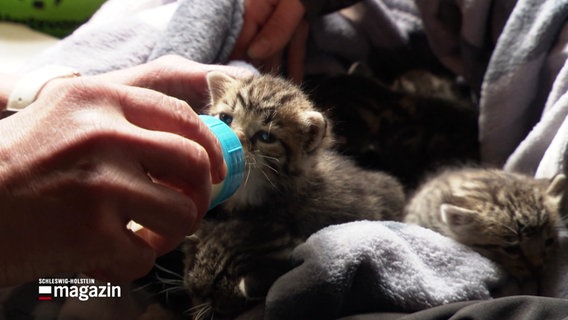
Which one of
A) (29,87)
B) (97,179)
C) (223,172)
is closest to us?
(97,179)

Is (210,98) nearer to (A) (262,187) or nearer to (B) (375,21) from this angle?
(A) (262,187)

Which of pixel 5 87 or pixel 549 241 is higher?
pixel 5 87

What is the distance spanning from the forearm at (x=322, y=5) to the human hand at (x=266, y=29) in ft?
0.06

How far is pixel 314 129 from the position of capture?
1.18 meters

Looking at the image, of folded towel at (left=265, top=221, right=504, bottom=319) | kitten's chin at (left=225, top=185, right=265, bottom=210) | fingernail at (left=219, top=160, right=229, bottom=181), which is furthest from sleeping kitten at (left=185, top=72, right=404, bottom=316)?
fingernail at (left=219, top=160, right=229, bottom=181)

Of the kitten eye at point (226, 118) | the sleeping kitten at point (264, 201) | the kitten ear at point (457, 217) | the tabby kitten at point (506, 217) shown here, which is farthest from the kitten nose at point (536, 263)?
the kitten eye at point (226, 118)

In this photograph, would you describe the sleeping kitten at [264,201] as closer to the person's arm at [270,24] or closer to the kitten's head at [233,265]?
the kitten's head at [233,265]

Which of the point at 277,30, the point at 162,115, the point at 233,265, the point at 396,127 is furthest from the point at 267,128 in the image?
the point at 396,127

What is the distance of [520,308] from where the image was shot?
80 centimetres

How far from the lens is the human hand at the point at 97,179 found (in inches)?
27.8

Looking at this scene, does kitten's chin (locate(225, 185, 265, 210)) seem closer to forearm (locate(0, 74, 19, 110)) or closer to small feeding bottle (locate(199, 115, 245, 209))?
small feeding bottle (locate(199, 115, 245, 209))

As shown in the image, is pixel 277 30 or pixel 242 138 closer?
pixel 242 138

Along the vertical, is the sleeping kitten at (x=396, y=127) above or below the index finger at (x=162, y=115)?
below

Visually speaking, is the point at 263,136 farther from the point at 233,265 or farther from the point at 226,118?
the point at 233,265
